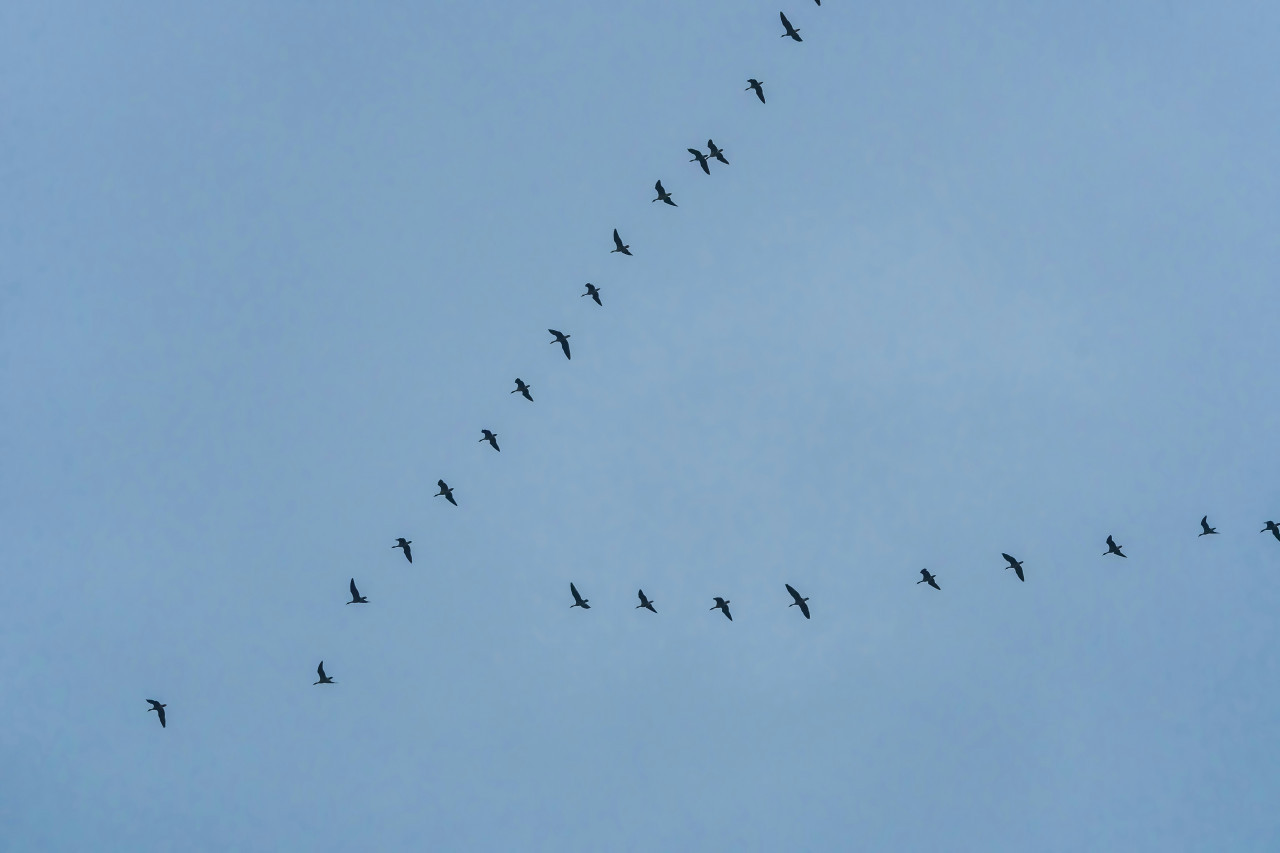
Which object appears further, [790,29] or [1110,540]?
[1110,540]

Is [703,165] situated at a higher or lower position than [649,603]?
higher

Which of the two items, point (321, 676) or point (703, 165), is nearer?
point (703, 165)

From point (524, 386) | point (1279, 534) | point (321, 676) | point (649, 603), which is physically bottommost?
point (1279, 534)

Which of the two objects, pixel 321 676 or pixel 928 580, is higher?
pixel 321 676

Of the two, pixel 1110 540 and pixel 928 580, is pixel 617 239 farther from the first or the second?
pixel 1110 540

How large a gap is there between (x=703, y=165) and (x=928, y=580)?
37.2 metres

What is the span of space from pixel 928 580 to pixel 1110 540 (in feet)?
49.7

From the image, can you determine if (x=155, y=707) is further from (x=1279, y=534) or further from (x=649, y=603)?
(x=1279, y=534)

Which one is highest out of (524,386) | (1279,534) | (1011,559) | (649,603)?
(524,386)

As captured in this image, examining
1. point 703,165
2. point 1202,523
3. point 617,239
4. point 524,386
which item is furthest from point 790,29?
point 1202,523

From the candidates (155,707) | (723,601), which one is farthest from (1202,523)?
(155,707)

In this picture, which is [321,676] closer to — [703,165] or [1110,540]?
[703,165]

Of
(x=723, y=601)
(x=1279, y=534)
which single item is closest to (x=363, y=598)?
(x=723, y=601)

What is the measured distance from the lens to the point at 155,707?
12744 centimetres
